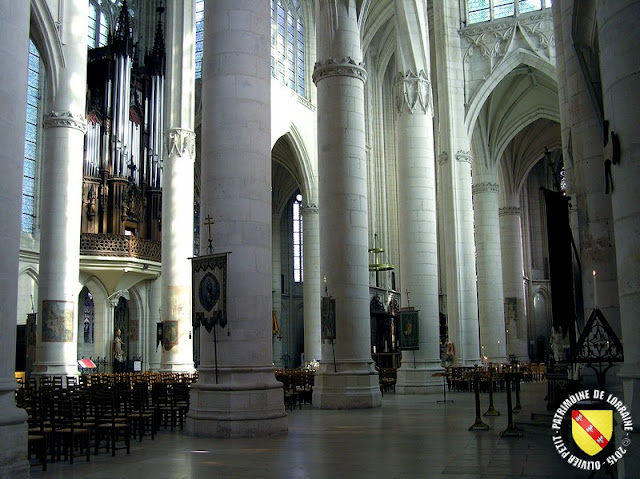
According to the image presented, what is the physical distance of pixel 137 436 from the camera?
11.6 m

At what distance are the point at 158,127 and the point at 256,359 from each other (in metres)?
22.5

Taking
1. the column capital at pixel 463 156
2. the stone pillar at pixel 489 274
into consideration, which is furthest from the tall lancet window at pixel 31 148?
the stone pillar at pixel 489 274

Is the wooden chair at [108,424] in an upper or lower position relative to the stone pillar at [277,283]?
lower

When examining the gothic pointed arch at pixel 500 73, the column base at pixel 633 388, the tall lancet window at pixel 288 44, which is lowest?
the column base at pixel 633 388

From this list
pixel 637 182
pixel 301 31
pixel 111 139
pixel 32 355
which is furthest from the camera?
pixel 301 31

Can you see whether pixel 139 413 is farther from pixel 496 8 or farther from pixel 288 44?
pixel 496 8

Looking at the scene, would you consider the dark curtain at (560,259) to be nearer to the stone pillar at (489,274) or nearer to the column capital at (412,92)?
the column capital at (412,92)

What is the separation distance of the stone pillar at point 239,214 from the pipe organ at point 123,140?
1764 centimetres

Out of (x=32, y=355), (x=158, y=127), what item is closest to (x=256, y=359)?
(x=32, y=355)

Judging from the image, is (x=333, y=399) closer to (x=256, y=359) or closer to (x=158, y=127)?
(x=256, y=359)

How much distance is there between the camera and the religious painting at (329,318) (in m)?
16.5

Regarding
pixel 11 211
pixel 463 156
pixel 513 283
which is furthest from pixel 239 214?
pixel 513 283

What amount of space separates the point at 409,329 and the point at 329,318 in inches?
251

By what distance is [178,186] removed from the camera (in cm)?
2638
